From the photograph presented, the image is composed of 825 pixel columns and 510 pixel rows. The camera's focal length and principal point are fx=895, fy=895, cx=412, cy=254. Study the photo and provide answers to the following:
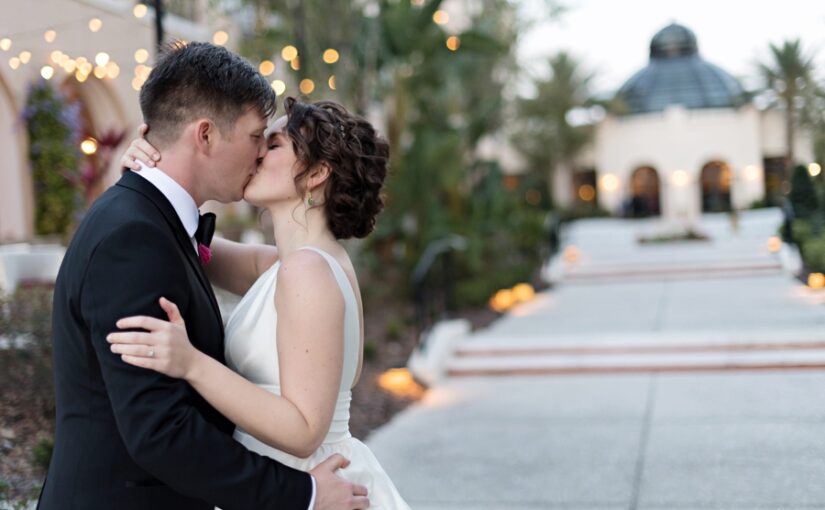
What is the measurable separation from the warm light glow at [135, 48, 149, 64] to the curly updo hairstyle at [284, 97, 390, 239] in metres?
4.61

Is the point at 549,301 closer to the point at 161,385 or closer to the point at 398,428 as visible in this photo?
the point at 398,428

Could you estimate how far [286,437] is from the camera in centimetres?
192

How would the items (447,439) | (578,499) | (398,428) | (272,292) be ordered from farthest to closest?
(398,428), (447,439), (578,499), (272,292)

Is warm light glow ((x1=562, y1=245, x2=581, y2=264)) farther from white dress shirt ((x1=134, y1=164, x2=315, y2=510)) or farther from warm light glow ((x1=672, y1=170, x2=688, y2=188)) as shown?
warm light glow ((x1=672, y1=170, x2=688, y2=188))

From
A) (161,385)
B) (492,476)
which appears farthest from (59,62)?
(161,385)

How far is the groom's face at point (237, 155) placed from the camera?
2041 mm

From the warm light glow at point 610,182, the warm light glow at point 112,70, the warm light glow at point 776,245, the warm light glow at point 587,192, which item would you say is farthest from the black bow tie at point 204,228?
the warm light glow at point 587,192

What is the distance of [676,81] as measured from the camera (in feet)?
173

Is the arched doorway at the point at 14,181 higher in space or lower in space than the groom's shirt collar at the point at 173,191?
higher

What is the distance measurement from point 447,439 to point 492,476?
104 cm

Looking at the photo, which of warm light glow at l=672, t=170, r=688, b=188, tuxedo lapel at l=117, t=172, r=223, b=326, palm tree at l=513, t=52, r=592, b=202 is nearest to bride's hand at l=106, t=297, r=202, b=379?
tuxedo lapel at l=117, t=172, r=223, b=326

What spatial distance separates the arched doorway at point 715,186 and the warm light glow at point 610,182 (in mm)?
4772

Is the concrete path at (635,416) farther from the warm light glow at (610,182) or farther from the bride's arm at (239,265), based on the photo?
the warm light glow at (610,182)

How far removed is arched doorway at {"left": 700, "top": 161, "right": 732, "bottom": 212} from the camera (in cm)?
4799
